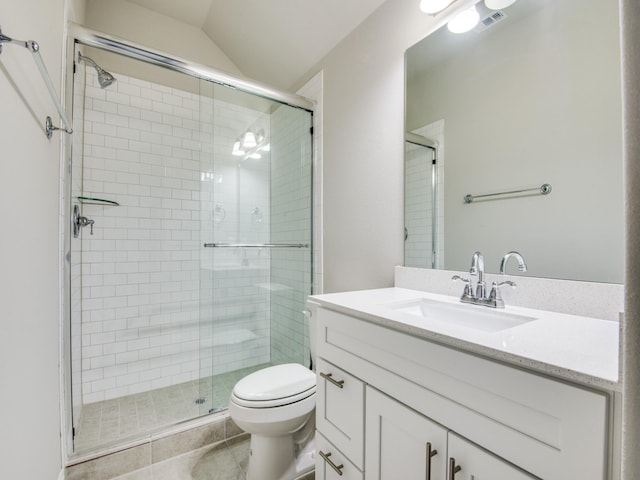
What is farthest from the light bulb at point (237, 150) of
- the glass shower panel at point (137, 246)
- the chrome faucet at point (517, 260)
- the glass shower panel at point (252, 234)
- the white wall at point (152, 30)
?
the chrome faucet at point (517, 260)

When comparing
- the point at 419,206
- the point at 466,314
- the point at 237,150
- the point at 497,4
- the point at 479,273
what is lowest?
the point at 466,314

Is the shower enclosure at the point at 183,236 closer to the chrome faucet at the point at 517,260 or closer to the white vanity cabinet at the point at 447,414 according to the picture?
the white vanity cabinet at the point at 447,414

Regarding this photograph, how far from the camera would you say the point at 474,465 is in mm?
677

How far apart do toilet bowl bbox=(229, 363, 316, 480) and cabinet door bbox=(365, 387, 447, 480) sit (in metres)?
0.55

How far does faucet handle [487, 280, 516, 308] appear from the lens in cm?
108

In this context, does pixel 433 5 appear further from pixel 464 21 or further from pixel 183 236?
pixel 183 236

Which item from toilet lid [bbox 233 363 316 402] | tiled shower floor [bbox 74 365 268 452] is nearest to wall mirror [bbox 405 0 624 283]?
toilet lid [bbox 233 363 316 402]

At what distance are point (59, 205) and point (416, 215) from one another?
1.68 meters

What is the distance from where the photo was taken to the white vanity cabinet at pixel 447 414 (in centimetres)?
55

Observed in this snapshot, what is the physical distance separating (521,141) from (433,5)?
28.1 inches

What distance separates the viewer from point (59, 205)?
1.45 meters

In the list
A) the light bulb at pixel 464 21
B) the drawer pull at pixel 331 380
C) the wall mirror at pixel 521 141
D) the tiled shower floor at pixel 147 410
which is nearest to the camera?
the wall mirror at pixel 521 141

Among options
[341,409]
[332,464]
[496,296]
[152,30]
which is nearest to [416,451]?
[341,409]

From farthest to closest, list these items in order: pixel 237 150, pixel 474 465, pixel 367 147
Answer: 1. pixel 237 150
2. pixel 367 147
3. pixel 474 465
